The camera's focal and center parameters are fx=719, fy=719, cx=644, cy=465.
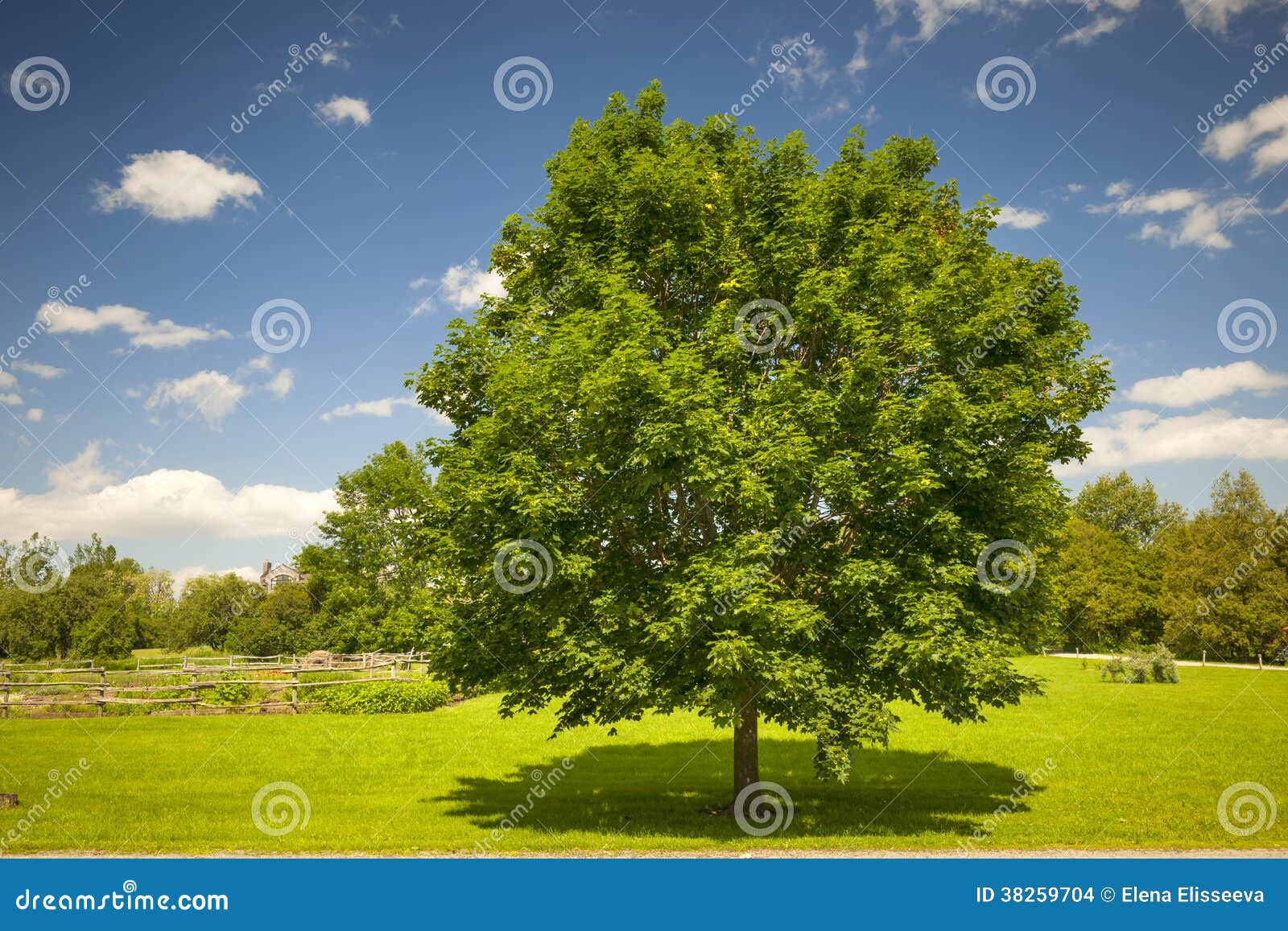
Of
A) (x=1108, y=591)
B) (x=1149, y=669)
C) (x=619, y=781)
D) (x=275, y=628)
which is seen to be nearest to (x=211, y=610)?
(x=275, y=628)

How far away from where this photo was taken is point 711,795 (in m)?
17.6

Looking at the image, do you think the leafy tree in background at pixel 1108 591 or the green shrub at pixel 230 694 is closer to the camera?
the green shrub at pixel 230 694

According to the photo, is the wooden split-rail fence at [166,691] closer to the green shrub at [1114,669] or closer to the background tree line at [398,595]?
the background tree line at [398,595]

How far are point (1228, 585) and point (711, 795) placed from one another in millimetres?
58349

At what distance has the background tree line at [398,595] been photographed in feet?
184

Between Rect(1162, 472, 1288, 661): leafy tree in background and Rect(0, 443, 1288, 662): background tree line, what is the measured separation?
110 mm

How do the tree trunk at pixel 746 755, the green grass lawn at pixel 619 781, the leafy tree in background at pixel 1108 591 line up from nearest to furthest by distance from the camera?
the green grass lawn at pixel 619 781
the tree trunk at pixel 746 755
the leafy tree in background at pixel 1108 591

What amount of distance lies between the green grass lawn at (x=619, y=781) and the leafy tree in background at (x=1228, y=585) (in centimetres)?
3210

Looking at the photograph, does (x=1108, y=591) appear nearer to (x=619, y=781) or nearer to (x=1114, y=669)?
(x=1114, y=669)

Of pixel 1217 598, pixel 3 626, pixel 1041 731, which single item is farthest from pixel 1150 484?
pixel 3 626

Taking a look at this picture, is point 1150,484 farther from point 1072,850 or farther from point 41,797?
point 41,797

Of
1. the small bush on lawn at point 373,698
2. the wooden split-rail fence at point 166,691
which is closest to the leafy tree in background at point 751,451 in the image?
the small bush on lawn at point 373,698

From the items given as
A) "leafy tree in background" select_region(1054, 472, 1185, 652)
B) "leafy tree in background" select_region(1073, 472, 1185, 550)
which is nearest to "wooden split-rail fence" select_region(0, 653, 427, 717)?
"leafy tree in background" select_region(1054, 472, 1185, 652)

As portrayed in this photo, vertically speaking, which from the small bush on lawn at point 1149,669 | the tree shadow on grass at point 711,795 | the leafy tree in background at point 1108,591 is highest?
the leafy tree in background at point 1108,591
